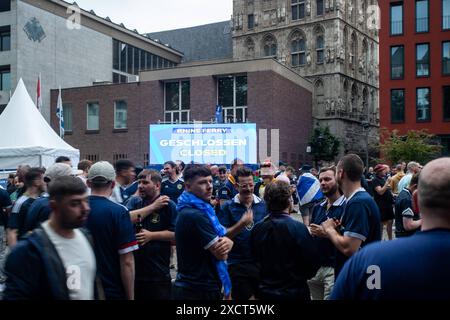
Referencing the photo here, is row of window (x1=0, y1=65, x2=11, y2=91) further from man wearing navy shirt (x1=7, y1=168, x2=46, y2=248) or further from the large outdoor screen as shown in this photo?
man wearing navy shirt (x1=7, y1=168, x2=46, y2=248)

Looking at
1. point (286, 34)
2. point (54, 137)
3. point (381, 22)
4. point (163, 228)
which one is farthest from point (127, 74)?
point (163, 228)

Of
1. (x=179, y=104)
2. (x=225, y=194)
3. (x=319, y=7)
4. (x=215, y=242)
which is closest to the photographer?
(x=215, y=242)

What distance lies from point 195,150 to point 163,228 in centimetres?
2021

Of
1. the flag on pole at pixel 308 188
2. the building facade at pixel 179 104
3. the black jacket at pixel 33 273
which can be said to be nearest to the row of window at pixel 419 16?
the building facade at pixel 179 104

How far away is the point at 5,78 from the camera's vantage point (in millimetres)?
39469

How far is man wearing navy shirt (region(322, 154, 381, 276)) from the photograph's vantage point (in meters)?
4.11

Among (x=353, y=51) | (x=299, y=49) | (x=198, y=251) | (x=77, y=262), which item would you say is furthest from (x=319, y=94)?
(x=77, y=262)

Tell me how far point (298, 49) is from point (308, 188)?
157 ft

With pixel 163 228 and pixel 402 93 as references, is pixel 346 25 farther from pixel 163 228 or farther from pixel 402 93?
pixel 163 228

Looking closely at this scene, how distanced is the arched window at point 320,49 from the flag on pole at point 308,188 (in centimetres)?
4576

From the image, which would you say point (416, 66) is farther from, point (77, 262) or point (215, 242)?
point (77, 262)

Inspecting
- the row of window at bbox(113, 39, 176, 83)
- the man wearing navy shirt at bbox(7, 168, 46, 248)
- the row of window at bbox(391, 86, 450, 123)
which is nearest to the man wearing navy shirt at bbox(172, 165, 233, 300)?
the man wearing navy shirt at bbox(7, 168, 46, 248)

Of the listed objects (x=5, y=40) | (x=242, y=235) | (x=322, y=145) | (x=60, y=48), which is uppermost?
(x=5, y=40)

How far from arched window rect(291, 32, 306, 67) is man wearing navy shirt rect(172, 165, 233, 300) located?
53104 mm
